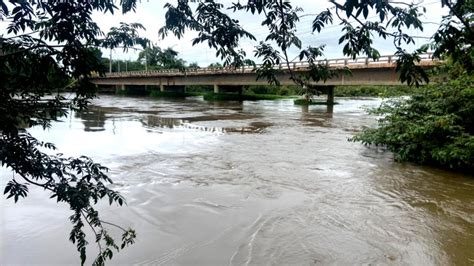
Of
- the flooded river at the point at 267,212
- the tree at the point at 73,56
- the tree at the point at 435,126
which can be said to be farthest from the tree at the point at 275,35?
the tree at the point at 435,126

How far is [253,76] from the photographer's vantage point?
4359 cm

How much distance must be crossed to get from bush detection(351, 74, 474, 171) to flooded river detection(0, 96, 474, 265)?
0.48m

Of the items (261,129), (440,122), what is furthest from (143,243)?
(261,129)

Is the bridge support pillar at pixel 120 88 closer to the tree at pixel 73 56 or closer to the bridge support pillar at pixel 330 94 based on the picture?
the bridge support pillar at pixel 330 94

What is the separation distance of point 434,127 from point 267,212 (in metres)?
5.64

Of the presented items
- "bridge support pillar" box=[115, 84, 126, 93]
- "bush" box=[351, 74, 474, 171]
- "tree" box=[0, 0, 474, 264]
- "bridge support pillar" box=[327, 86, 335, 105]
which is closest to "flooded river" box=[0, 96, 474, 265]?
"bush" box=[351, 74, 474, 171]

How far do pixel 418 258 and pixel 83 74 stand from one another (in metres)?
4.93

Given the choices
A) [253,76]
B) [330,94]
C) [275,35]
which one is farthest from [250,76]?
[275,35]

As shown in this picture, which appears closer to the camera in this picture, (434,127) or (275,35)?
(275,35)

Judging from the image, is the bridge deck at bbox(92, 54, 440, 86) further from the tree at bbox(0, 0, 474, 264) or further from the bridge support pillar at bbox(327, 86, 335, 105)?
the bridge support pillar at bbox(327, 86, 335, 105)

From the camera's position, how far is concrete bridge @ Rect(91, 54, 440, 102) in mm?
4339

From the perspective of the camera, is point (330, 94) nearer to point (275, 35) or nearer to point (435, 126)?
point (435, 126)

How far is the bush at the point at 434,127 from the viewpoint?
10195mm

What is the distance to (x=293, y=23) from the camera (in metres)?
3.29
